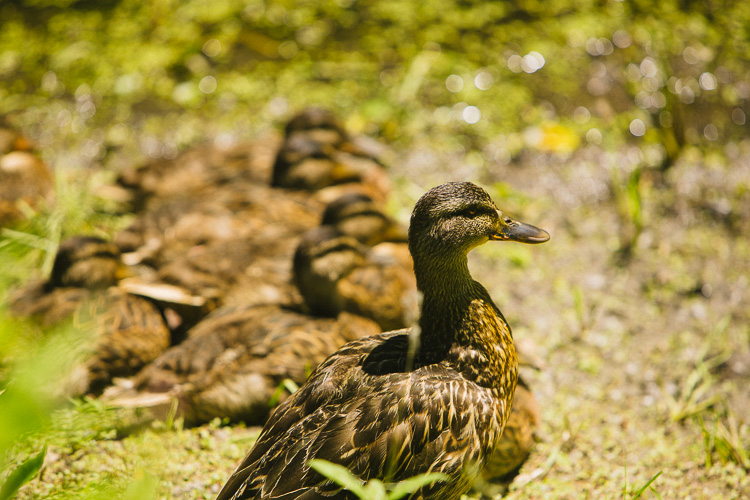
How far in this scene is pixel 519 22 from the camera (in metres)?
5.93

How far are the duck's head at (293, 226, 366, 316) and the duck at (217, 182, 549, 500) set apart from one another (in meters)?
0.88

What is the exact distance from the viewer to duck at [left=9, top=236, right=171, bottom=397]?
10.3 feet

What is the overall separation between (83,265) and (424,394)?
2.32 meters

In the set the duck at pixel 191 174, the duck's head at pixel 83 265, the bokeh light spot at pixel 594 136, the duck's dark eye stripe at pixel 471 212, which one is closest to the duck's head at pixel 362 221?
the duck at pixel 191 174

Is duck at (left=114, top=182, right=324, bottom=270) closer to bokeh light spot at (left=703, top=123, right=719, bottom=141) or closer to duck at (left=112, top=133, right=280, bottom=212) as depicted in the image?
duck at (left=112, top=133, right=280, bottom=212)

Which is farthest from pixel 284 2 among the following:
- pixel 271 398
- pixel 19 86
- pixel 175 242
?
pixel 271 398

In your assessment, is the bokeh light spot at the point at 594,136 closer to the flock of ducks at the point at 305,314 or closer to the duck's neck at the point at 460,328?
the flock of ducks at the point at 305,314

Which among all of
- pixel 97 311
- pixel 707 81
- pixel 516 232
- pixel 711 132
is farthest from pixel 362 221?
pixel 707 81

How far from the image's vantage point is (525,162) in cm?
471

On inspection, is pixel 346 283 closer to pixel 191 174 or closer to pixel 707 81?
pixel 191 174

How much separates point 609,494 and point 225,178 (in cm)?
333

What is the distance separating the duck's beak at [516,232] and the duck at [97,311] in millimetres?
2018

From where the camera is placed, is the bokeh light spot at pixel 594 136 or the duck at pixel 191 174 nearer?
the duck at pixel 191 174

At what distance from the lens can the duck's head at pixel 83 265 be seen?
3.45 meters
